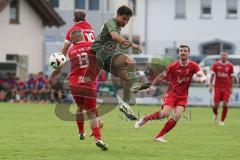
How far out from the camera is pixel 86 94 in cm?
1638

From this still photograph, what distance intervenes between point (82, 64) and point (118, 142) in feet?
7.82

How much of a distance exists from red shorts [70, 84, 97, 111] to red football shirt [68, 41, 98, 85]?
12 centimetres

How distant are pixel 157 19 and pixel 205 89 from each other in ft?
76.0

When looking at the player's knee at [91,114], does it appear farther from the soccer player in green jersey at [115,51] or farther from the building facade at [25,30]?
the building facade at [25,30]

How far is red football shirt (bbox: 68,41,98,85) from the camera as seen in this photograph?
16.5m

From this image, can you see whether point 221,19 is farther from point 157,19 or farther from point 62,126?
point 62,126

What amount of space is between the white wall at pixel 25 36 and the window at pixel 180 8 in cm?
1577

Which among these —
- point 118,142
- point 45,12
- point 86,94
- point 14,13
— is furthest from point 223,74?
point 14,13

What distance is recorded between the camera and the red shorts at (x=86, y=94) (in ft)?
53.3

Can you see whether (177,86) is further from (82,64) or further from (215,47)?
(215,47)

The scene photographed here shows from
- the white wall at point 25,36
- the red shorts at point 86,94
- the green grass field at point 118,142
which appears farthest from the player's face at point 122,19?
the white wall at point 25,36

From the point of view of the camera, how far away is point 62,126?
2395cm

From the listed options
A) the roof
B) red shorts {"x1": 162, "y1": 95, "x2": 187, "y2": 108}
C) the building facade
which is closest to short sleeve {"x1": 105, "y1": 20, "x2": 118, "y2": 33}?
red shorts {"x1": 162, "y1": 95, "x2": 187, "y2": 108}

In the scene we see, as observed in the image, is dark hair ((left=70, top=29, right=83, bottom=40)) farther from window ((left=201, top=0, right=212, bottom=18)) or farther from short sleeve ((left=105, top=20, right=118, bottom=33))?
window ((left=201, top=0, right=212, bottom=18))
